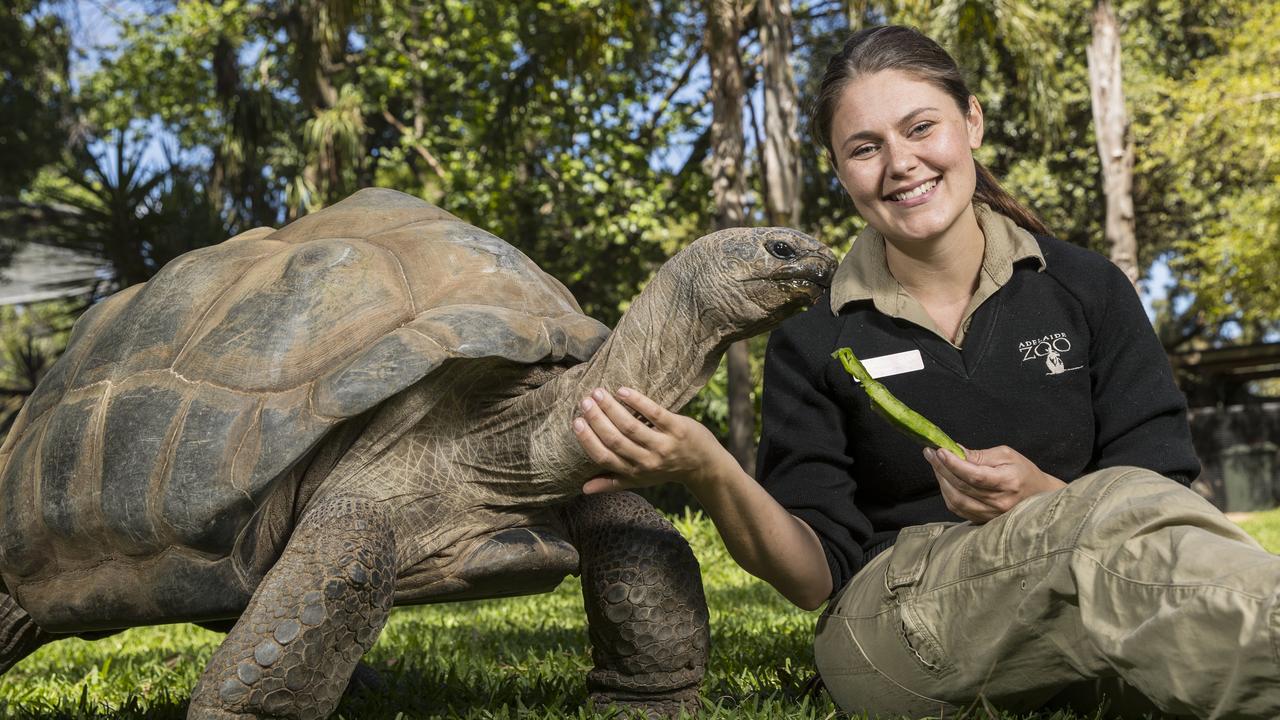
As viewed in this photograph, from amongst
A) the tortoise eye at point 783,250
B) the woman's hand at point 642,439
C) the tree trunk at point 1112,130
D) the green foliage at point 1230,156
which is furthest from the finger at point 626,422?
the green foliage at point 1230,156

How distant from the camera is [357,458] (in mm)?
2334

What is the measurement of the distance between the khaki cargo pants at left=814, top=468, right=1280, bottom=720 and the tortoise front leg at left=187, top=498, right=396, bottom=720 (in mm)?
926

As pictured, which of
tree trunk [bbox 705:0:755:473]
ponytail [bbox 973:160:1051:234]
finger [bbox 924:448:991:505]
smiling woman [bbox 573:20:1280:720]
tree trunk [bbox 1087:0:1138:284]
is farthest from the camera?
tree trunk [bbox 1087:0:1138:284]

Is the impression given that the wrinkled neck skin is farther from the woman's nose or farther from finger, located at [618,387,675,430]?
the woman's nose

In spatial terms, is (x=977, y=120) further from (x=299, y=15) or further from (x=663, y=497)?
(x=299, y=15)

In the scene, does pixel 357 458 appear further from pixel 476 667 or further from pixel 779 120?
pixel 779 120

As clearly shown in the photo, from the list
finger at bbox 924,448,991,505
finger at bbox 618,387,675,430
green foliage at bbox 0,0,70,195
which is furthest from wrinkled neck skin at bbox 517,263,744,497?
green foliage at bbox 0,0,70,195

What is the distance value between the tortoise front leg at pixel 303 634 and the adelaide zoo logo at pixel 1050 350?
136 cm

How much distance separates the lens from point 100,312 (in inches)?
115

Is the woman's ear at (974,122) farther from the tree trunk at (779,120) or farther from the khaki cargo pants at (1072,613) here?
the tree trunk at (779,120)

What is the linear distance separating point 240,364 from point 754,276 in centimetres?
107

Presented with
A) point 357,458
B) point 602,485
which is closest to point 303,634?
point 357,458

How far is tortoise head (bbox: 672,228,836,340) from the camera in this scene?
214 cm

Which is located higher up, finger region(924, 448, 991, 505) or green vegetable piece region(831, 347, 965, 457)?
green vegetable piece region(831, 347, 965, 457)
